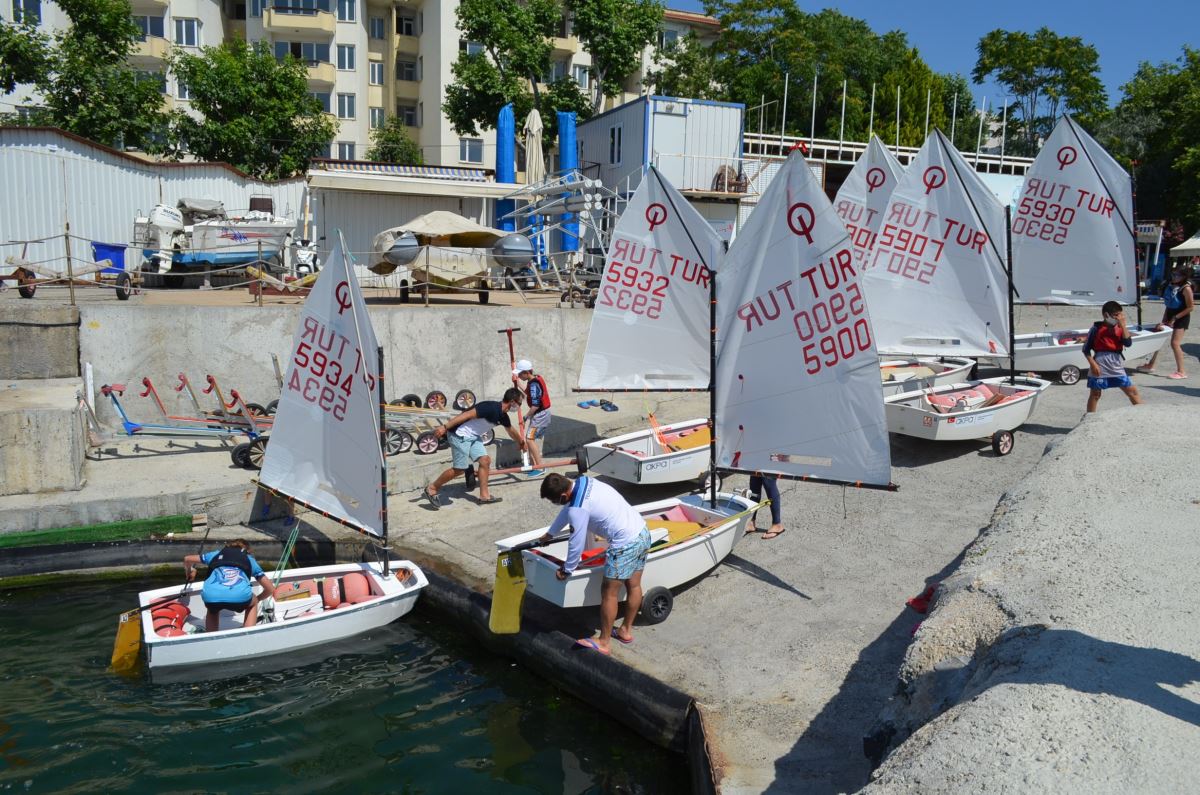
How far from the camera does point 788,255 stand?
8969mm

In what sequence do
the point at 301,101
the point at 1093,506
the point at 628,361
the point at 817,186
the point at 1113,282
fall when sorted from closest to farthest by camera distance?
the point at 1093,506 → the point at 817,186 → the point at 628,361 → the point at 1113,282 → the point at 301,101

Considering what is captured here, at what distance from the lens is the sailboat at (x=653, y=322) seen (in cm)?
1115

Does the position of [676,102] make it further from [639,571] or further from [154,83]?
[639,571]

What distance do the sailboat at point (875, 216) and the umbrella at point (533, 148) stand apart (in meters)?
12.0

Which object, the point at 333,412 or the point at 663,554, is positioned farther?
the point at 333,412

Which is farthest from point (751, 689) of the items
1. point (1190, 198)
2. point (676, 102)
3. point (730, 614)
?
point (1190, 198)

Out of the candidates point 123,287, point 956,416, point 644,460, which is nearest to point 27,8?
point 123,287

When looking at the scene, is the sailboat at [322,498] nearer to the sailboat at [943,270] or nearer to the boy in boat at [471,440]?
the boy in boat at [471,440]

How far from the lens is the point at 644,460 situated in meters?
11.1

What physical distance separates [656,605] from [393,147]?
36945 mm

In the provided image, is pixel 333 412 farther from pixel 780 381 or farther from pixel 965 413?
pixel 965 413

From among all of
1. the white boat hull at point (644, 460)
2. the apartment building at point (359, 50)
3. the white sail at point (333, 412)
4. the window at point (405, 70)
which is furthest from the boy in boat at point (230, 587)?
the window at point (405, 70)

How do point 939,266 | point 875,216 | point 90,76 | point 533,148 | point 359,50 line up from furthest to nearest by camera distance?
1. point 359,50
2. point 90,76
3. point 533,148
4. point 875,216
5. point 939,266

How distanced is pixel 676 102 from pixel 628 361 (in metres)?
19.2
